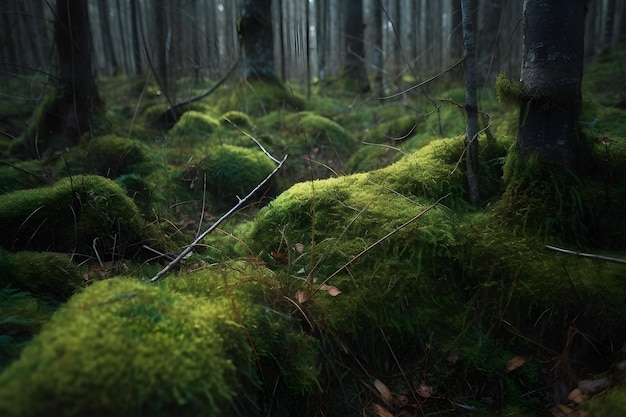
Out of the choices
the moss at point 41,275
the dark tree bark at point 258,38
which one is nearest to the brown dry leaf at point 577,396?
the moss at point 41,275

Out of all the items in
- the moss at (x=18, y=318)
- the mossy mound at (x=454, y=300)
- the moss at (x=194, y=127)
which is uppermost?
the moss at (x=194, y=127)

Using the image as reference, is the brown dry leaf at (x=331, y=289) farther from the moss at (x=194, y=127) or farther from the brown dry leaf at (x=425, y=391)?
the moss at (x=194, y=127)

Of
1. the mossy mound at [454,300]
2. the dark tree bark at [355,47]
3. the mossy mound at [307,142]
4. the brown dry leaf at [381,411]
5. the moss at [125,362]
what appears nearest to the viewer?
the moss at [125,362]

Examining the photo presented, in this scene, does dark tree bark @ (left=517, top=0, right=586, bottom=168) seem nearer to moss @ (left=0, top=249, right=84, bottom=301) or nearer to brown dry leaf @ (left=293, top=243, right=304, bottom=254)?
brown dry leaf @ (left=293, top=243, right=304, bottom=254)

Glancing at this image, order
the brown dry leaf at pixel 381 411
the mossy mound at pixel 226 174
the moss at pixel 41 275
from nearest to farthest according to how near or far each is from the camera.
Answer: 1. the brown dry leaf at pixel 381 411
2. the moss at pixel 41 275
3. the mossy mound at pixel 226 174

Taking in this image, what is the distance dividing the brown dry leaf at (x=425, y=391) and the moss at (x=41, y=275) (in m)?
2.12

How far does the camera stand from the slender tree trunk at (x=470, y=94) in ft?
9.50

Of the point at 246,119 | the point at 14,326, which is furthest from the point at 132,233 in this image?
the point at 246,119

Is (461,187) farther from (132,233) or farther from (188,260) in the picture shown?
(132,233)

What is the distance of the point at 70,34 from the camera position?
15.8ft

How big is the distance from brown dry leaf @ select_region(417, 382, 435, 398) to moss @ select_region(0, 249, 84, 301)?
2.12 meters

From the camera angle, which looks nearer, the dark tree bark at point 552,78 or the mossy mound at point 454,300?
the mossy mound at point 454,300

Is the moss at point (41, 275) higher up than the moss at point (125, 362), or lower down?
lower down

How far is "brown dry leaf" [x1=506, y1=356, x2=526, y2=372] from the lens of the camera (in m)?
2.28
